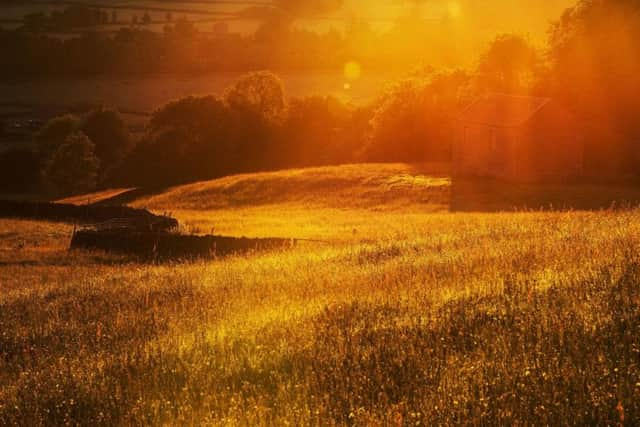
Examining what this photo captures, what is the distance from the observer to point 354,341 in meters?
7.98

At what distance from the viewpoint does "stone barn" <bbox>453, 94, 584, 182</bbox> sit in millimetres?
50031

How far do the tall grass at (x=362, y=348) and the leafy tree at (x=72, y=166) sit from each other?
207 ft

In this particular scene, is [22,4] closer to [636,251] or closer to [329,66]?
[329,66]

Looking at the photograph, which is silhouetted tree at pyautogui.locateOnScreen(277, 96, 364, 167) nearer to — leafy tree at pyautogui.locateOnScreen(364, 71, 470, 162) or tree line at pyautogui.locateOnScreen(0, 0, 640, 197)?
tree line at pyautogui.locateOnScreen(0, 0, 640, 197)

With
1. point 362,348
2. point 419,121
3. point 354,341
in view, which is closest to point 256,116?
point 419,121

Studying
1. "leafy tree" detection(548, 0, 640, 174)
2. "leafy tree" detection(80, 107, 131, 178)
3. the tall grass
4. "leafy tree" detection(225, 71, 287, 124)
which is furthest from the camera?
"leafy tree" detection(80, 107, 131, 178)

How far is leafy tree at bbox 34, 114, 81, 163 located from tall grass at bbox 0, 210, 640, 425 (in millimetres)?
75661

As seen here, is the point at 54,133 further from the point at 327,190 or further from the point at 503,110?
the point at 503,110

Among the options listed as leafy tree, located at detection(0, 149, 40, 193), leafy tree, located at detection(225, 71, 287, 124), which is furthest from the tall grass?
leafy tree, located at detection(0, 149, 40, 193)


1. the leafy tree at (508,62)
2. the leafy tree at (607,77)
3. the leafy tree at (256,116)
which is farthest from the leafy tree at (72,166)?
the leafy tree at (607,77)

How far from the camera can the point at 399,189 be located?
4950 centimetres

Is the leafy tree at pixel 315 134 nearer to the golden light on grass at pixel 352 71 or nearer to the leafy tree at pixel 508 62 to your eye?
the leafy tree at pixel 508 62

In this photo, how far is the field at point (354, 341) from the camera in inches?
245

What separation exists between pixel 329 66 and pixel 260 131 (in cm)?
4906
